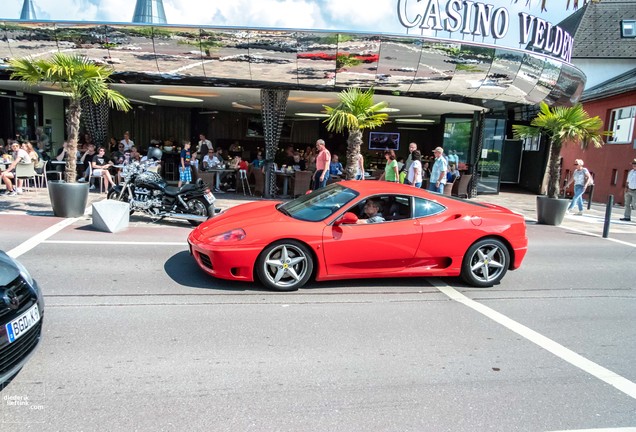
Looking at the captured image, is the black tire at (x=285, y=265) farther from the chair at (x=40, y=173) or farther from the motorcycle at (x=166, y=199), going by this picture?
the chair at (x=40, y=173)

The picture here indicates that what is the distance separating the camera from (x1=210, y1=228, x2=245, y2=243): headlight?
18.9ft

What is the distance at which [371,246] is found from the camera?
6012 millimetres

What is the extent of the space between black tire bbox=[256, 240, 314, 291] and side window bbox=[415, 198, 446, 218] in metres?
1.60

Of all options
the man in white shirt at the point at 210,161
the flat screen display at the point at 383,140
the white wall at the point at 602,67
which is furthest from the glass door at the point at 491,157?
the man in white shirt at the point at 210,161

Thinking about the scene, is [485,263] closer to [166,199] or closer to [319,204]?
[319,204]

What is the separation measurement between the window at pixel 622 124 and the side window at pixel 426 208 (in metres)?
20.0

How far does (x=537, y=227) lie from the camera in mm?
12758

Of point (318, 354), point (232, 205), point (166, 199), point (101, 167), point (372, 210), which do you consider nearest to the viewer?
point (318, 354)

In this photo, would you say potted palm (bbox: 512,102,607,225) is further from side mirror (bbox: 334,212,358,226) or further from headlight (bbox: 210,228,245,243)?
headlight (bbox: 210,228,245,243)

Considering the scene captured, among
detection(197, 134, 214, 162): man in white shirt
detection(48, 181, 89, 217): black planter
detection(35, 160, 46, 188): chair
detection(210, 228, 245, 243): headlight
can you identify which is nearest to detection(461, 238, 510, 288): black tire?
detection(210, 228, 245, 243): headlight

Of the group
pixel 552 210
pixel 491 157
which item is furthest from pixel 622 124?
pixel 552 210

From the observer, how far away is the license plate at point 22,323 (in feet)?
10.1

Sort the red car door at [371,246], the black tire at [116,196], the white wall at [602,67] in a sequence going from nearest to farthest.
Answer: the red car door at [371,246], the black tire at [116,196], the white wall at [602,67]

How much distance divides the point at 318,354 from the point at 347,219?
2.10 metres
